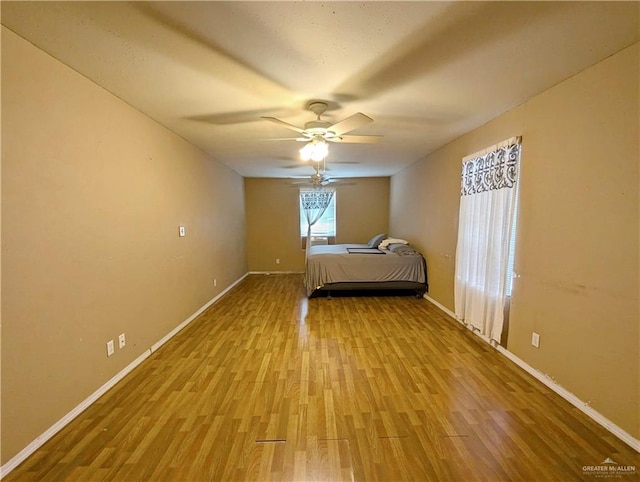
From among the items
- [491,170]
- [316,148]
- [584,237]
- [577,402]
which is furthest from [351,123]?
[577,402]

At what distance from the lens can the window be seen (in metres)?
6.68

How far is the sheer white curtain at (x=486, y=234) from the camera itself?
8.40ft

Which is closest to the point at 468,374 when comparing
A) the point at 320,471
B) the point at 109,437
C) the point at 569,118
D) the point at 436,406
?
the point at 436,406

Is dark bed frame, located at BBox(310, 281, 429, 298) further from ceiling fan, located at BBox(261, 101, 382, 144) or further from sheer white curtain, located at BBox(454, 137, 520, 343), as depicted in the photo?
ceiling fan, located at BBox(261, 101, 382, 144)

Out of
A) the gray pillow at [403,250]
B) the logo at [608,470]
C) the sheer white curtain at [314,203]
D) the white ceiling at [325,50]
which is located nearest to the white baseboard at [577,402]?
the logo at [608,470]

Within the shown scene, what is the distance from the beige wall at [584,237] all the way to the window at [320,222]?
4.37m

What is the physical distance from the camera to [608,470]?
1.42m

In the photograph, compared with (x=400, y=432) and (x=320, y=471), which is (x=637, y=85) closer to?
(x=400, y=432)

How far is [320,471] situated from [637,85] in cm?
282

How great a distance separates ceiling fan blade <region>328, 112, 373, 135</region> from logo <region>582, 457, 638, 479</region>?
246 cm

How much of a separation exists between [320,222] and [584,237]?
5314 millimetres

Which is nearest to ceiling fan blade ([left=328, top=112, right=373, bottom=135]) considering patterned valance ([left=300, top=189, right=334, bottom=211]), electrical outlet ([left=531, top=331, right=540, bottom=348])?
electrical outlet ([left=531, top=331, right=540, bottom=348])

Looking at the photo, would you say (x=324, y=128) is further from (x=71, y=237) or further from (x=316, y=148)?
(x=71, y=237)

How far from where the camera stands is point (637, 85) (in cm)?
157
